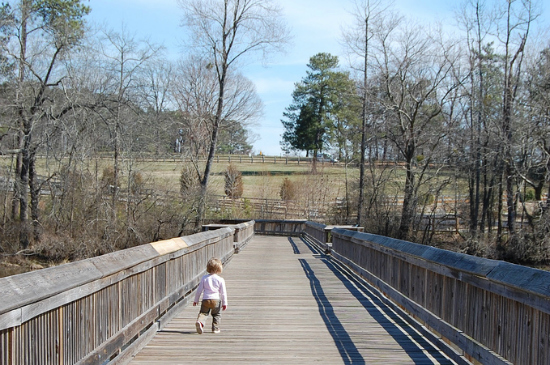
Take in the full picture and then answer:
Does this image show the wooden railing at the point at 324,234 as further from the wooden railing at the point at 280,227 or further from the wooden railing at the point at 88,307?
the wooden railing at the point at 88,307

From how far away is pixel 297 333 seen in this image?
20.9 ft

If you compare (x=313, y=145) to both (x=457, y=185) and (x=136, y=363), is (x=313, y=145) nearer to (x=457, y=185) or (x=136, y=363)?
(x=457, y=185)

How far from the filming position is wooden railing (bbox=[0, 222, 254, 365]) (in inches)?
130

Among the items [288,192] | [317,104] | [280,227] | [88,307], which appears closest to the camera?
[88,307]

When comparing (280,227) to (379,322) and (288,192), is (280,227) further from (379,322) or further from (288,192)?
(379,322)

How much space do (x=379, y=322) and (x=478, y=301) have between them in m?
2.31

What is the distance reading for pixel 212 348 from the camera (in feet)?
18.5

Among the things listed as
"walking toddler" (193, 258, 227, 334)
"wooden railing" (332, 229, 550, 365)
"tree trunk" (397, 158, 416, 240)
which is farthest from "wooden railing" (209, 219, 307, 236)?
"walking toddler" (193, 258, 227, 334)

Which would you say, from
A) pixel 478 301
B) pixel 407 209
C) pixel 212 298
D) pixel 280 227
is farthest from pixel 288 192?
pixel 478 301

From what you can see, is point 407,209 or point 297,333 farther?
point 407,209

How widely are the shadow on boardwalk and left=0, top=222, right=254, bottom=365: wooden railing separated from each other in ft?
6.69

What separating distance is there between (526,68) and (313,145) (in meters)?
36.0

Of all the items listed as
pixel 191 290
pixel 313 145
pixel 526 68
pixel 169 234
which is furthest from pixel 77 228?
pixel 313 145

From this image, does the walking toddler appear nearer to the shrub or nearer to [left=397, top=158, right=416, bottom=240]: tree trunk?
[left=397, top=158, right=416, bottom=240]: tree trunk
